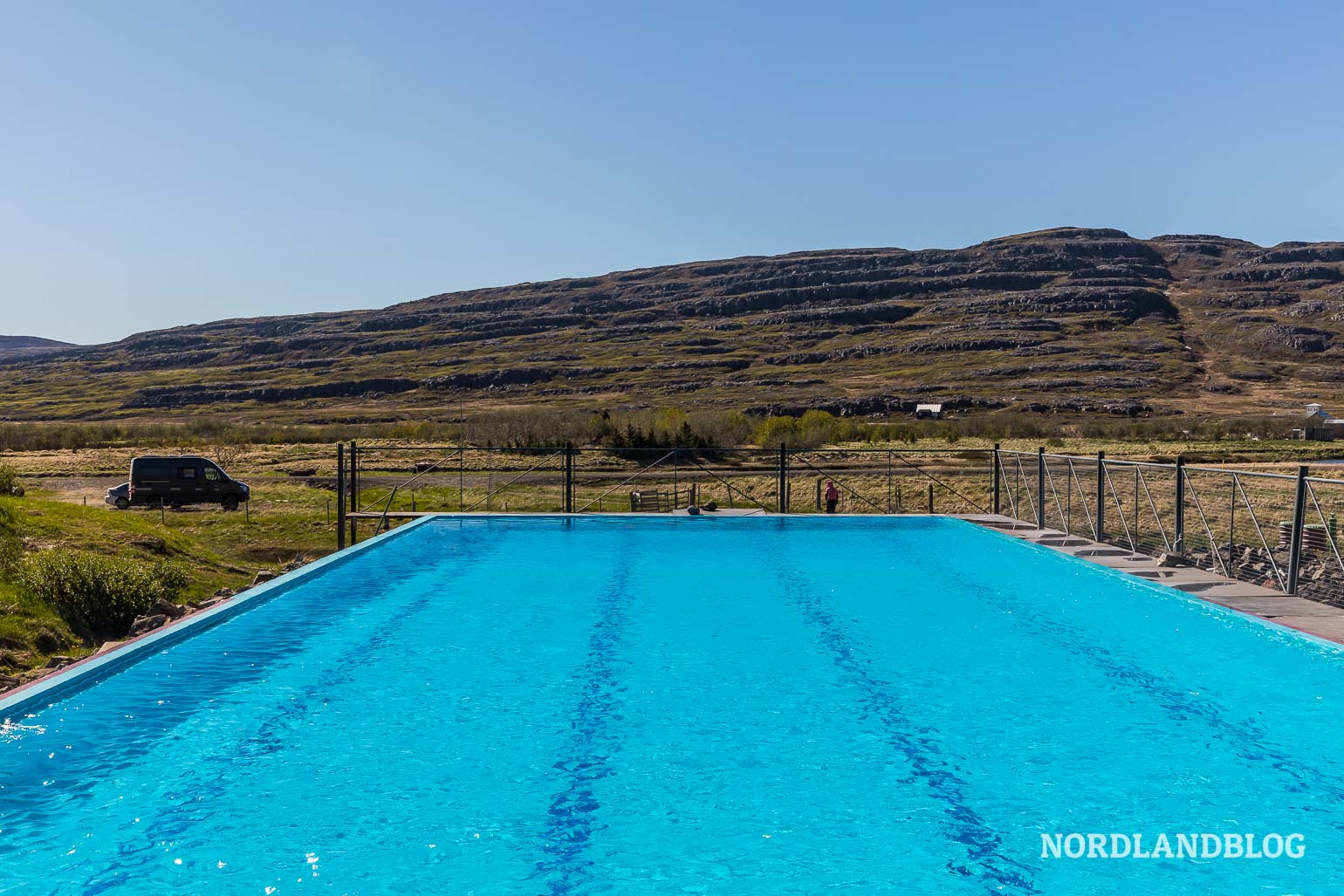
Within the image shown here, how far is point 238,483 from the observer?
33.1m

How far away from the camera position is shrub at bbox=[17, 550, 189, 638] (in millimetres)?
13648

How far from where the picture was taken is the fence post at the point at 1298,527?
12258 mm

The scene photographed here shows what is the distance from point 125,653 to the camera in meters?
9.80

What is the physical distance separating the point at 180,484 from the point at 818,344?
110871 millimetres

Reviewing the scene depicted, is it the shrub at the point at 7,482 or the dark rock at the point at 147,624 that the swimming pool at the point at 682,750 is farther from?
the shrub at the point at 7,482

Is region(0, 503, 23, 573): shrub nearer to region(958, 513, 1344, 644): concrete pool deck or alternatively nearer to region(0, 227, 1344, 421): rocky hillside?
region(958, 513, 1344, 644): concrete pool deck

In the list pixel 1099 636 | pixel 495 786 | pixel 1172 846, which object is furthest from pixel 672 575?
pixel 1172 846

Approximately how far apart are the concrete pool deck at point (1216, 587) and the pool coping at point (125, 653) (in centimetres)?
1168

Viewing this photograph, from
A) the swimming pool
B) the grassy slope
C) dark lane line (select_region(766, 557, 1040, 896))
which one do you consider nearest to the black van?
the grassy slope

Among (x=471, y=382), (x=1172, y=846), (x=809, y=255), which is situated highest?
(x=809, y=255)

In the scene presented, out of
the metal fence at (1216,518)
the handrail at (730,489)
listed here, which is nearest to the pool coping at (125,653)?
the metal fence at (1216,518)

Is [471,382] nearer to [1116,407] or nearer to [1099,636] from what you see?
[1116,407]

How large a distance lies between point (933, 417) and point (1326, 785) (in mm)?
76398

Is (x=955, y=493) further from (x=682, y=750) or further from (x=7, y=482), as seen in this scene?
(x=7, y=482)
